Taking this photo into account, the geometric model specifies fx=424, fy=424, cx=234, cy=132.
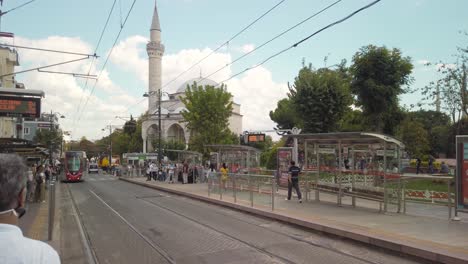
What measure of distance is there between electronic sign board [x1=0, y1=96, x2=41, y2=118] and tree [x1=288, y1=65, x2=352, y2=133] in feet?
57.3

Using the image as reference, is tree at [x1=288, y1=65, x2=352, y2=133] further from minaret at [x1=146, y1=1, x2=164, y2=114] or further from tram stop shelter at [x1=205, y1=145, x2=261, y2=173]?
minaret at [x1=146, y1=1, x2=164, y2=114]

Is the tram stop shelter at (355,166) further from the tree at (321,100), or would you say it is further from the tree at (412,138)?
the tree at (412,138)

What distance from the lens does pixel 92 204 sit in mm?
18969

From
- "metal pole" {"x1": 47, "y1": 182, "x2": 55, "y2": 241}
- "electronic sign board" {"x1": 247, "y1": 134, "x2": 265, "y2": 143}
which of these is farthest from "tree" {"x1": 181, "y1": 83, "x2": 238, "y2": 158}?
"metal pole" {"x1": 47, "y1": 182, "x2": 55, "y2": 241}

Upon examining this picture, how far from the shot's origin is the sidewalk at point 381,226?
7945mm

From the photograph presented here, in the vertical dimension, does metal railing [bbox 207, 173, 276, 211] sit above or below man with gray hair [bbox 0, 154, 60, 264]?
below

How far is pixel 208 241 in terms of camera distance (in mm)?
9609

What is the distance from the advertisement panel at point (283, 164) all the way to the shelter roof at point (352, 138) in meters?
5.29

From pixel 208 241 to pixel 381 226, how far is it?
14.0 feet

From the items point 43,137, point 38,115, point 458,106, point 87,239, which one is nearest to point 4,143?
point 38,115

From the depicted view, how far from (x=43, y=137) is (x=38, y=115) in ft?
176

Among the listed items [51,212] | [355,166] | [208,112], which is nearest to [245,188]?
[355,166]

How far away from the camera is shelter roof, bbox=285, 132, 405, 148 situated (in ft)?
43.5

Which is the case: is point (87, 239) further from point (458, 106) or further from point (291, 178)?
point (458, 106)
